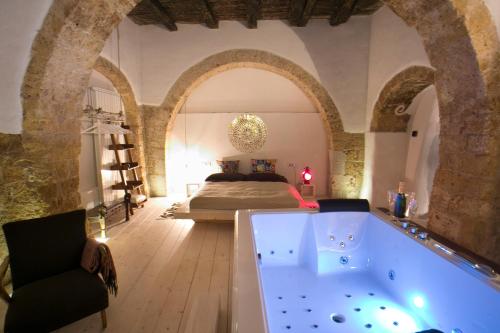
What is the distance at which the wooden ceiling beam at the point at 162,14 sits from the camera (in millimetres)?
3941

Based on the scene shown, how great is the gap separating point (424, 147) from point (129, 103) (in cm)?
528

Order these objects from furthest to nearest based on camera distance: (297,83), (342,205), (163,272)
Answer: (297,83), (163,272), (342,205)

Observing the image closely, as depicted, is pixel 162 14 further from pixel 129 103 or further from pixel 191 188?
pixel 191 188

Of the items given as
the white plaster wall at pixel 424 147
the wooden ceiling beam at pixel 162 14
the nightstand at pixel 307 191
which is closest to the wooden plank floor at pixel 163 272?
the nightstand at pixel 307 191

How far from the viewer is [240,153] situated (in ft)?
19.3

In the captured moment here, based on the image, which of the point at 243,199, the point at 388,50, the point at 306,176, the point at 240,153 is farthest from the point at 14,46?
the point at 306,176

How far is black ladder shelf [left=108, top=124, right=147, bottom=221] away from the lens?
4270 mm

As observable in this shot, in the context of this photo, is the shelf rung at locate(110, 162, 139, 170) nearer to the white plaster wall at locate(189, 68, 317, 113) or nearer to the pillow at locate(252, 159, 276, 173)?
the white plaster wall at locate(189, 68, 317, 113)

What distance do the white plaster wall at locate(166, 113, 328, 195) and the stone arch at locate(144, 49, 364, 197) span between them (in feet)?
2.04

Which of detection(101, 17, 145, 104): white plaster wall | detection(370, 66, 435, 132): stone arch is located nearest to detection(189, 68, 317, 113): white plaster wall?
detection(101, 17, 145, 104): white plaster wall

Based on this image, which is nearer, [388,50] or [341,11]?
[388,50]

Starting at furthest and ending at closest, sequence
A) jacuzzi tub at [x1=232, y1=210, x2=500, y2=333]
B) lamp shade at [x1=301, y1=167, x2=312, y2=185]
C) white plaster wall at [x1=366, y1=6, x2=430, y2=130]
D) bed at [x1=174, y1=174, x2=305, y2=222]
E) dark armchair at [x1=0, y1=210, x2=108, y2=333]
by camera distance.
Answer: lamp shade at [x1=301, y1=167, x2=312, y2=185], bed at [x1=174, y1=174, x2=305, y2=222], white plaster wall at [x1=366, y1=6, x2=430, y2=130], dark armchair at [x1=0, y1=210, x2=108, y2=333], jacuzzi tub at [x1=232, y1=210, x2=500, y2=333]

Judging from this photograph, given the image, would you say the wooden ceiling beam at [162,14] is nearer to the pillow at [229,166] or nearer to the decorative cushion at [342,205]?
the pillow at [229,166]

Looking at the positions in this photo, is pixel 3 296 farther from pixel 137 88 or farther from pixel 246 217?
pixel 137 88
